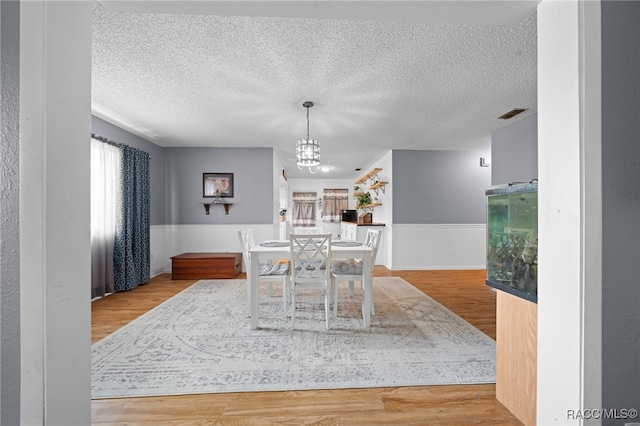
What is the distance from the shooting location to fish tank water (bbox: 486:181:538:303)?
4.26 ft

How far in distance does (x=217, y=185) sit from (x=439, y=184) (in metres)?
4.19

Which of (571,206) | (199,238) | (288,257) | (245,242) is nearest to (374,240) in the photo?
(288,257)

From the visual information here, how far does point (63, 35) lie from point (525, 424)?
250 cm

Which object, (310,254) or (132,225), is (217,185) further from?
(310,254)

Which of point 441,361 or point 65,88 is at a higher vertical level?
point 65,88

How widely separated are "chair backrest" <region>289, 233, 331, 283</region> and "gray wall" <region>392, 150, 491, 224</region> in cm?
323

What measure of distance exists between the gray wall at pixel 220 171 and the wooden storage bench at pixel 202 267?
2.85 ft

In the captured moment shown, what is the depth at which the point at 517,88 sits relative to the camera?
277 centimetres

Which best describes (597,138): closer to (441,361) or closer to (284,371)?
(441,361)

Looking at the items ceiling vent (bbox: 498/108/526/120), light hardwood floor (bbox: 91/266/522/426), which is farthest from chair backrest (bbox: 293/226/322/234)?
ceiling vent (bbox: 498/108/526/120)

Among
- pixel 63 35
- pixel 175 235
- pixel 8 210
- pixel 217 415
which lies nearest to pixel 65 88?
pixel 63 35

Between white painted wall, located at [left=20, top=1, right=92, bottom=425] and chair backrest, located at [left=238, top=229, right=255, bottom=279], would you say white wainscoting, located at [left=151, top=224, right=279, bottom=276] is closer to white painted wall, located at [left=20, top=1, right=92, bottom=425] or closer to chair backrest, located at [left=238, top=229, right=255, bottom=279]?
chair backrest, located at [left=238, top=229, right=255, bottom=279]

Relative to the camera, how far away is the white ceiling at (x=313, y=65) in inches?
46.8

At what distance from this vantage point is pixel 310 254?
2.62 m
